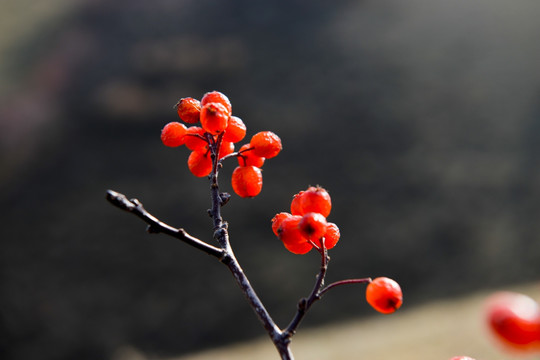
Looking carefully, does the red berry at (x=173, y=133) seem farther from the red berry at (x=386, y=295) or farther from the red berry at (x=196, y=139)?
the red berry at (x=386, y=295)

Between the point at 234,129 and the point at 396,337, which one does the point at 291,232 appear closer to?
the point at 234,129

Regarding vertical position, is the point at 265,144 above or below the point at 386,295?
above

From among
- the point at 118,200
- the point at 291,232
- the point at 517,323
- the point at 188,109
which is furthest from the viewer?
the point at 188,109

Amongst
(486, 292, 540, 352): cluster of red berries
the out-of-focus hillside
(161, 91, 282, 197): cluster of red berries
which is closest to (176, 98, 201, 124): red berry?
(161, 91, 282, 197): cluster of red berries

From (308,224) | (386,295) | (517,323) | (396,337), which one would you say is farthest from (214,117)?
(396,337)

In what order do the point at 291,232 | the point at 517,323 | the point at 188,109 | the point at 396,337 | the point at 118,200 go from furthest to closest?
the point at 396,337
the point at 188,109
the point at 291,232
the point at 118,200
the point at 517,323

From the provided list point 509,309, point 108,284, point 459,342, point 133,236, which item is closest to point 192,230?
point 133,236

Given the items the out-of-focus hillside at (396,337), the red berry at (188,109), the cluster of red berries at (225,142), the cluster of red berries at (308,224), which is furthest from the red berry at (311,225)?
the out-of-focus hillside at (396,337)

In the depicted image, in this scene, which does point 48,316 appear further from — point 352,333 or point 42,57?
point 42,57
